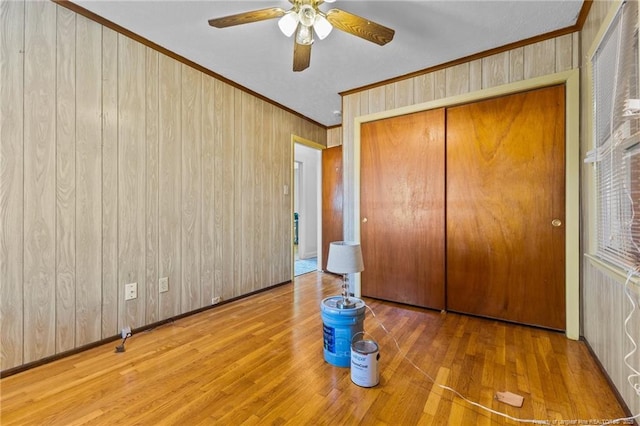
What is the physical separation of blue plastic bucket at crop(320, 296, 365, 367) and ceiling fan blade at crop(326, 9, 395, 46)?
176 cm

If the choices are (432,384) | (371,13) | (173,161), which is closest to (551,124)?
(371,13)

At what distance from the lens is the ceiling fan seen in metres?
1.72

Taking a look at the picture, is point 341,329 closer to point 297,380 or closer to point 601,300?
point 297,380

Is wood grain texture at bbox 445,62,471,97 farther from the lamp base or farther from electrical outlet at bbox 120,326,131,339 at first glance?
electrical outlet at bbox 120,326,131,339

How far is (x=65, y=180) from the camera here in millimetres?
1921

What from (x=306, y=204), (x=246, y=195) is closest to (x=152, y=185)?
(x=246, y=195)

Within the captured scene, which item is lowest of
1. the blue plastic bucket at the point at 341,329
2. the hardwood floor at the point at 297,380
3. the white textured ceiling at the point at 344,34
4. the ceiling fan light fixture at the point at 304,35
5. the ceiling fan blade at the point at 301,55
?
→ the hardwood floor at the point at 297,380

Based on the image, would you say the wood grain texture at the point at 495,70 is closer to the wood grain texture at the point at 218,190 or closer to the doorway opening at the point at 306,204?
the wood grain texture at the point at 218,190

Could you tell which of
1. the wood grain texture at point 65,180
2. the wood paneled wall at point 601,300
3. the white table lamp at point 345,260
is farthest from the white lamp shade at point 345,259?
the wood grain texture at point 65,180

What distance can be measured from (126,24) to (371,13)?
5.97ft

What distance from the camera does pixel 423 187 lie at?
290 centimetres

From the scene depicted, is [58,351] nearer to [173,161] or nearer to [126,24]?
[173,161]

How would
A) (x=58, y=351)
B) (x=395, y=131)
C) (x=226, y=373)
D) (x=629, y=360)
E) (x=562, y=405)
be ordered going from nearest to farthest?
(x=629, y=360), (x=562, y=405), (x=226, y=373), (x=58, y=351), (x=395, y=131)

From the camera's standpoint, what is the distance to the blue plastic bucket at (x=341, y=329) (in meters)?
1.80
